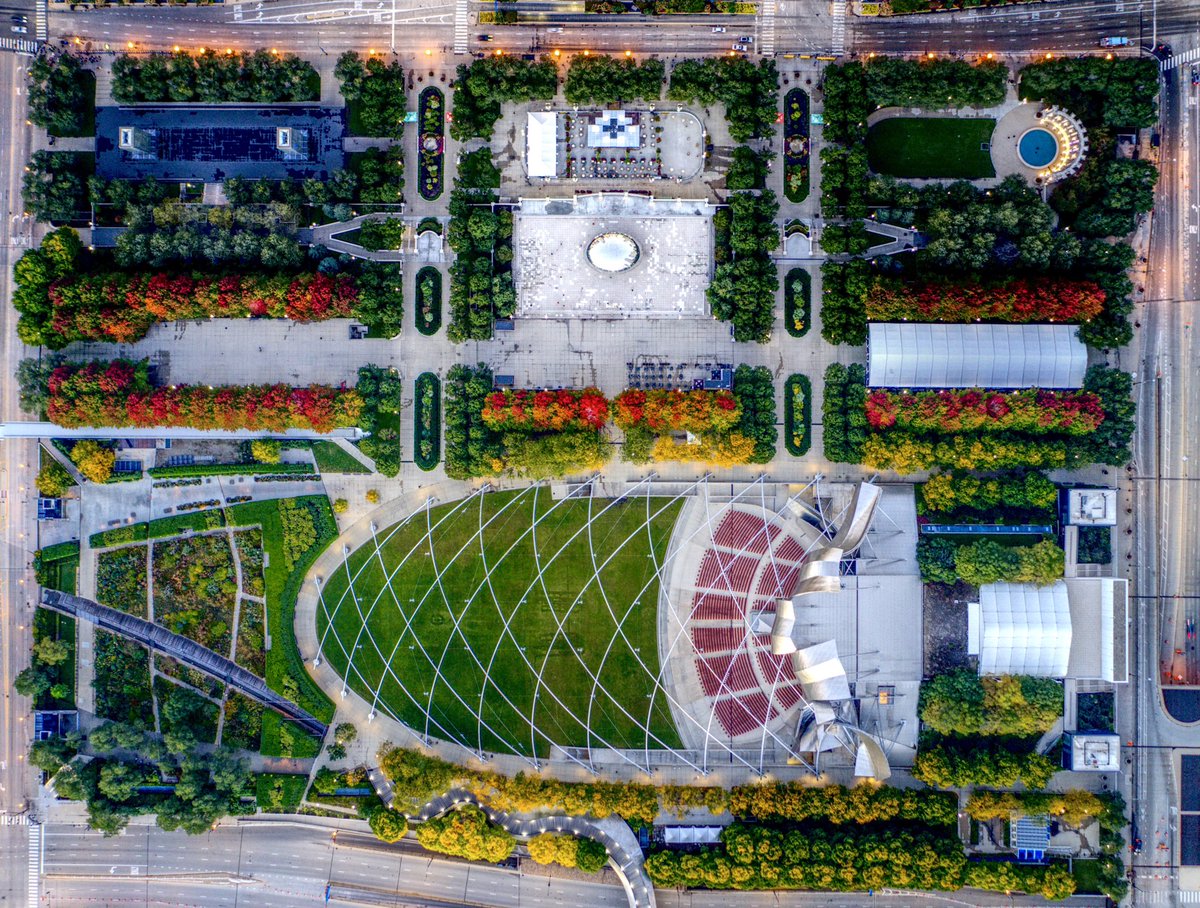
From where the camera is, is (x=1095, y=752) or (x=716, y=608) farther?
(x=716, y=608)

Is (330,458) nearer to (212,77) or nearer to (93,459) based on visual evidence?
(93,459)

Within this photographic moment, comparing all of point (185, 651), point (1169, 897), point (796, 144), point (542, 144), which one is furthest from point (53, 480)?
point (1169, 897)

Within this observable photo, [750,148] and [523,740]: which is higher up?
[750,148]

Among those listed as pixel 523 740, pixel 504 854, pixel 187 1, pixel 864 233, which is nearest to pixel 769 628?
pixel 523 740

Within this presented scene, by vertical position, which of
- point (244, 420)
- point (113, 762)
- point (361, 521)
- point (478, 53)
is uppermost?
point (478, 53)

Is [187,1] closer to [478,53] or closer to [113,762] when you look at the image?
[478,53]

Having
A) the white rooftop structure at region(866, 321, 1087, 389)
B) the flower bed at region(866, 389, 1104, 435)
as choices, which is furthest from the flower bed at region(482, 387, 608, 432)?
the flower bed at region(866, 389, 1104, 435)

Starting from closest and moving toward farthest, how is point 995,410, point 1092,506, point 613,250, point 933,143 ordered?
point 995,410 → point 1092,506 → point 613,250 → point 933,143

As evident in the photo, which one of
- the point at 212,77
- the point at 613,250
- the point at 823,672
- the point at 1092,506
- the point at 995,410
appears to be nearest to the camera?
the point at 823,672
